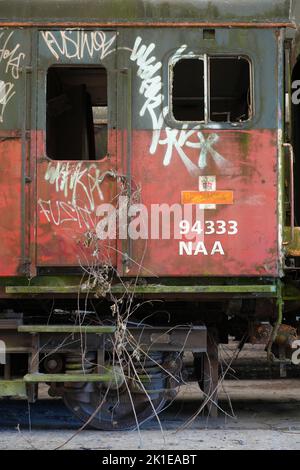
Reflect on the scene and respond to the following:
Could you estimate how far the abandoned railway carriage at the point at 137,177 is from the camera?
6293mm

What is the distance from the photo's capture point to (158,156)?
6.34 m

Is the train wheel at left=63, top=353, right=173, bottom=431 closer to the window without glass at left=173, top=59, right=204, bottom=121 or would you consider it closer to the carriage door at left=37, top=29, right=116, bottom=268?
the carriage door at left=37, top=29, right=116, bottom=268

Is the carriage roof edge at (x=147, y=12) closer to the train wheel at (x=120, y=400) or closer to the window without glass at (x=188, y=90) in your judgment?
the window without glass at (x=188, y=90)

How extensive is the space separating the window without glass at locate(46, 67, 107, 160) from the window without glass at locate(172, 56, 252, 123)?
2.62 ft

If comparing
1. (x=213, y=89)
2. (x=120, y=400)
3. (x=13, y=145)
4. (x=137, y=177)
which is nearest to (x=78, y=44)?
(x=13, y=145)

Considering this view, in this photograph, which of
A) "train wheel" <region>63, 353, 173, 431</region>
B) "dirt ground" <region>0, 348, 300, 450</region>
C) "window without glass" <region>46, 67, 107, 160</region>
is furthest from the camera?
"window without glass" <region>46, 67, 107, 160</region>

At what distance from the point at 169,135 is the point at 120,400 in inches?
104

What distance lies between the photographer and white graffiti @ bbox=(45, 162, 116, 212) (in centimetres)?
630

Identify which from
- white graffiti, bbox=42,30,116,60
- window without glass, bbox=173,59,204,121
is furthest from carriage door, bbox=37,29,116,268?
window without glass, bbox=173,59,204,121

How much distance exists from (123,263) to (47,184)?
1004mm

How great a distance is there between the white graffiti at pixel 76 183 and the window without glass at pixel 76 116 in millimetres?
648

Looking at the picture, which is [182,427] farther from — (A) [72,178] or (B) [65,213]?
(A) [72,178]

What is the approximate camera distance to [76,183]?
20.7 feet

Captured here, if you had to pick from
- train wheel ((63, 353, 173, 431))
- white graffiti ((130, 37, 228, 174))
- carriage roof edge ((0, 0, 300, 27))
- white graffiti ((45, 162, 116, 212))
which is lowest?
train wheel ((63, 353, 173, 431))
